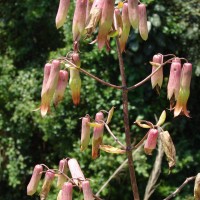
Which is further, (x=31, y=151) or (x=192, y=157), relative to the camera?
(x=31, y=151)

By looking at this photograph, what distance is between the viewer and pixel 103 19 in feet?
4.48

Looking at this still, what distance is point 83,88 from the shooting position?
425 centimetres

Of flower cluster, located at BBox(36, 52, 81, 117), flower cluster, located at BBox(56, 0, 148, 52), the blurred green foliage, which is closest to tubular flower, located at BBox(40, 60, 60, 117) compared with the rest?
flower cluster, located at BBox(36, 52, 81, 117)

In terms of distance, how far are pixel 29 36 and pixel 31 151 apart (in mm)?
1002

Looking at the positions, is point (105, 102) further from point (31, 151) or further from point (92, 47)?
point (31, 151)

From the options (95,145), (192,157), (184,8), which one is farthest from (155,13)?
(95,145)

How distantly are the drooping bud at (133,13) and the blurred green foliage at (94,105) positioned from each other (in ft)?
8.12

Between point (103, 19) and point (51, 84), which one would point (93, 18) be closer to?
point (103, 19)

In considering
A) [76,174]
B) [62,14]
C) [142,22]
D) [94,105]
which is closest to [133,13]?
[142,22]

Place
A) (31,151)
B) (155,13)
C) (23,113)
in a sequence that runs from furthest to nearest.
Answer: (31,151) → (23,113) → (155,13)

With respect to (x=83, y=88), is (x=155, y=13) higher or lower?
higher

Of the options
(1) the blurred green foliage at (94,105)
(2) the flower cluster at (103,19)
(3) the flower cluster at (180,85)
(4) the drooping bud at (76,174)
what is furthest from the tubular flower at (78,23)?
(1) the blurred green foliage at (94,105)

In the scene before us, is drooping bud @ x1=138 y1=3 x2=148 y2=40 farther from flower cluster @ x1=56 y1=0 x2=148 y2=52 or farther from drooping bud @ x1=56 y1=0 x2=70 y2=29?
drooping bud @ x1=56 y1=0 x2=70 y2=29

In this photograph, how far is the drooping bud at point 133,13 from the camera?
4.74 feet
